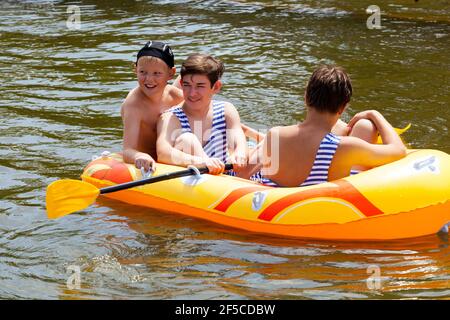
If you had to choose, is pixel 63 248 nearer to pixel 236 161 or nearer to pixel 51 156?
pixel 236 161

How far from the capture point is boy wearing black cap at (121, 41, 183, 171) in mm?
5582

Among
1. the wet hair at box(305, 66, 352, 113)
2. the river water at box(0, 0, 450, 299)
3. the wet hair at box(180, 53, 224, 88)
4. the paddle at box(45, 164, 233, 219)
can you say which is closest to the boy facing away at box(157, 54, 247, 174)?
the wet hair at box(180, 53, 224, 88)

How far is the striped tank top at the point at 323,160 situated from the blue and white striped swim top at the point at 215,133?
2.58 ft

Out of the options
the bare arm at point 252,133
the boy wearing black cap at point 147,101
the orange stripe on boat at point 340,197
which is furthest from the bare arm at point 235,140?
the orange stripe on boat at point 340,197

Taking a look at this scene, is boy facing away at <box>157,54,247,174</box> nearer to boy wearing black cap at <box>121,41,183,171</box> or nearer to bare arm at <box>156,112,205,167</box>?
bare arm at <box>156,112,205,167</box>

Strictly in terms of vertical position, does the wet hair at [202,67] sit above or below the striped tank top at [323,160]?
above

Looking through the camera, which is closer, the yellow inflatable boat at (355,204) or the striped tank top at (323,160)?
the yellow inflatable boat at (355,204)

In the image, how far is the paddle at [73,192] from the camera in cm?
498

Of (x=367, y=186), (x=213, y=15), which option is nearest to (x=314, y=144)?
(x=367, y=186)

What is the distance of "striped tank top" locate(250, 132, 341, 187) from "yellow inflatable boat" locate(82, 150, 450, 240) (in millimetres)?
126

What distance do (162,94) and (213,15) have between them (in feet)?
19.0

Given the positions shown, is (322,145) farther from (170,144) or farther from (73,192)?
(73,192)

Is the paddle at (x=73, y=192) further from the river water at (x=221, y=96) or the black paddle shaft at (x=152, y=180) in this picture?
the river water at (x=221, y=96)

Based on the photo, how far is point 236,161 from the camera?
5.30 metres
